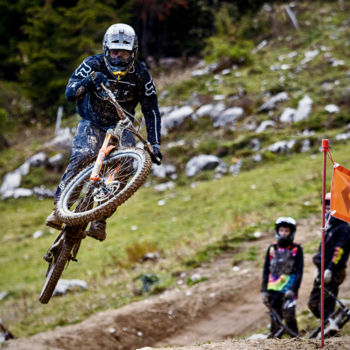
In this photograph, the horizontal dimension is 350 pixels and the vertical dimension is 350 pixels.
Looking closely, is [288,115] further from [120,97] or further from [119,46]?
[119,46]

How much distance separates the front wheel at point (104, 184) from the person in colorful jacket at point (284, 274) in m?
2.89

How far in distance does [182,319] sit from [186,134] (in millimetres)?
12691

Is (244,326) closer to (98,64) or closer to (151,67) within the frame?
(98,64)

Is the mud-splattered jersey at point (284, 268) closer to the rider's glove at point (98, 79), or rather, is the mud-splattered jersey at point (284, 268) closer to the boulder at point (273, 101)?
the rider's glove at point (98, 79)

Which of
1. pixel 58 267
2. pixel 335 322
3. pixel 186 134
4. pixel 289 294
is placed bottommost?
pixel 186 134

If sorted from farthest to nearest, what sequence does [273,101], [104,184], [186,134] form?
[186,134] → [273,101] → [104,184]

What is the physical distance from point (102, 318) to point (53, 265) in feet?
15.2

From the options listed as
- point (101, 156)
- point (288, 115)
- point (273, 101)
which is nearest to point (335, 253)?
point (101, 156)

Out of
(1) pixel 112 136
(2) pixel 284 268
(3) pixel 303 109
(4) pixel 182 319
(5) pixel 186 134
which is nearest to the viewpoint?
(1) pixel 112 136

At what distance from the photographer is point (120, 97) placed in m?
7.42

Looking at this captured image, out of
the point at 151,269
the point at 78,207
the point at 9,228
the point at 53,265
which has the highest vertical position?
the point at 78,207

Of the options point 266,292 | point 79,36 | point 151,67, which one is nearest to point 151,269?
point 266,292

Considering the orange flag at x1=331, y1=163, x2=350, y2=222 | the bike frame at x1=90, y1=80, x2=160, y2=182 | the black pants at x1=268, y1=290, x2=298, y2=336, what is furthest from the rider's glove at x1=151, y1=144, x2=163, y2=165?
the black pants at x1=268, y1=290, x2=298, y2=336

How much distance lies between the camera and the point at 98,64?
7.22 metres
